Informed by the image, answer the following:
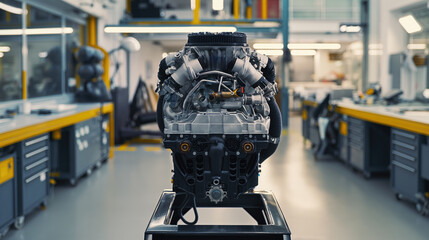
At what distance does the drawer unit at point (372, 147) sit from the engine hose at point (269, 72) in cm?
294

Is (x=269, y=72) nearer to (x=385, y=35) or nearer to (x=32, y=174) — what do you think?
(x=32, y=174)

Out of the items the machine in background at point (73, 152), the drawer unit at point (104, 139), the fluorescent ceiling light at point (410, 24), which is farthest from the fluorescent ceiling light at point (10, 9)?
the fluorescent ceiling light at point (410, 24)

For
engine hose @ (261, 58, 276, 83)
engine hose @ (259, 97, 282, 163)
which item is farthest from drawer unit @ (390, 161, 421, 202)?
engine hose @ (261, 58, 276, 83)

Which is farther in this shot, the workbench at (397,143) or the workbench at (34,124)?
the workbench at (397,143)

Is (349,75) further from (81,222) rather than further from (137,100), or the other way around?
(81,222)

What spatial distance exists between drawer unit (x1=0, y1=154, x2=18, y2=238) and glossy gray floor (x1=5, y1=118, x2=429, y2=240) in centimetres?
15

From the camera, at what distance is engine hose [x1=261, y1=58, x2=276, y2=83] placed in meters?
2.06

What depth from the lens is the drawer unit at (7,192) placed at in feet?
9.41

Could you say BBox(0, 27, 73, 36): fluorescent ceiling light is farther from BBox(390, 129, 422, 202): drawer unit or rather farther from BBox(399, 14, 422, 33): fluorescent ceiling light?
BBox(399, 14, 422, 33): fluorescent ceiling light

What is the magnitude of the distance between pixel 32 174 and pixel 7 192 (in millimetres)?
432

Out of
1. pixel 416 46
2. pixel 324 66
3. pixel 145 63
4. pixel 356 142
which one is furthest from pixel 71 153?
pixel 324 66

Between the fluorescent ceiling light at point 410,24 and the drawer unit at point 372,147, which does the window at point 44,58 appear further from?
the fluorescent ceiling light at point 410,24

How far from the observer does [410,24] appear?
5.89 m

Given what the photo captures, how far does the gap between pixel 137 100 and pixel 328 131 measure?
3.65 meters
